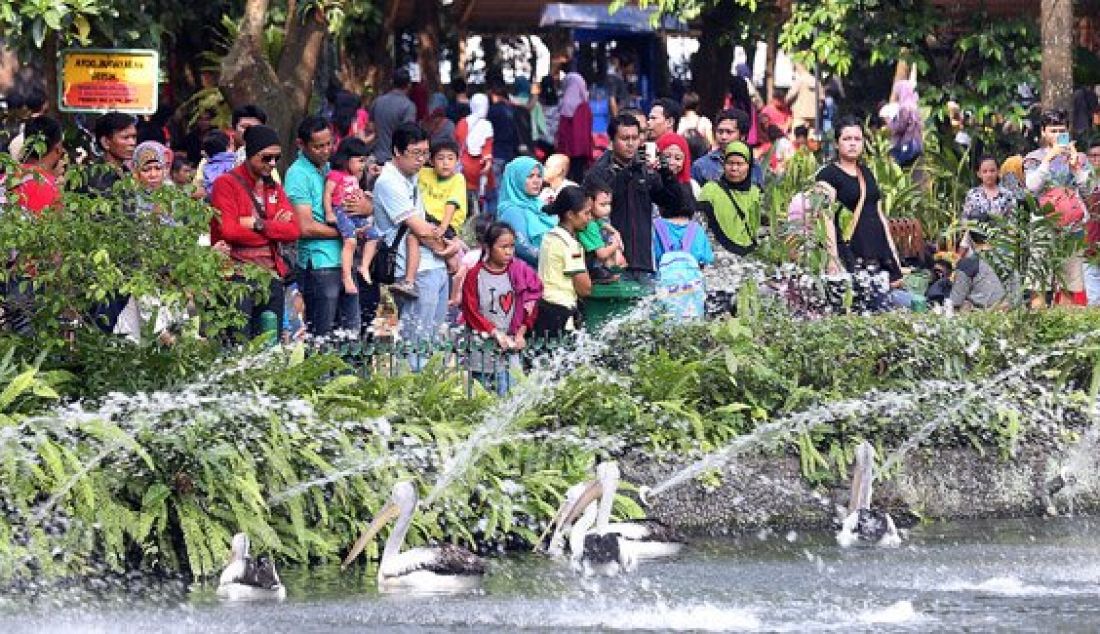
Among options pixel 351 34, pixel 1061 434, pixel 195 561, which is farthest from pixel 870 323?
pixel 351 34

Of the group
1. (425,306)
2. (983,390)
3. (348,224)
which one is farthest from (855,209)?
(348,224)

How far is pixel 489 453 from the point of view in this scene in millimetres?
12195

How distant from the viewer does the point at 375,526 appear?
11.4 m

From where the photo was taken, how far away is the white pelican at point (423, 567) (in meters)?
10.8

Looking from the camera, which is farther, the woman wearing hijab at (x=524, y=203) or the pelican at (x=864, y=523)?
the woman wearing hijab at (x=524, y=203)

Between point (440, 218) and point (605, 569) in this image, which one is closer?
point (605, 569)

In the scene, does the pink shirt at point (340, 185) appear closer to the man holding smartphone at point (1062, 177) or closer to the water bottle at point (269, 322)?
the water bottle at point (269, 322)

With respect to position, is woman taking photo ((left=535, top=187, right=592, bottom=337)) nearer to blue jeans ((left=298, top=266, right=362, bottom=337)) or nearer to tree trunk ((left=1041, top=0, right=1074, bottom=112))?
blue jeans ((left=298, top=266, right=362, bottom=337))

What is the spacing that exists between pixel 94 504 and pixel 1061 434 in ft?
17.5

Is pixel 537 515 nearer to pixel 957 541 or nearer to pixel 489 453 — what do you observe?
pixel 489 453

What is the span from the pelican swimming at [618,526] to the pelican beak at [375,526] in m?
0.81

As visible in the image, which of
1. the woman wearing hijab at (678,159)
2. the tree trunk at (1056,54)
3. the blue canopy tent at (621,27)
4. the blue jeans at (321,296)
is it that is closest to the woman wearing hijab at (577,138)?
the blue canopy tent at (621,27)

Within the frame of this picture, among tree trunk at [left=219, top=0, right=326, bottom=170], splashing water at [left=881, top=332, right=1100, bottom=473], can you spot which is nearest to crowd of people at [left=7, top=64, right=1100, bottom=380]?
tree trunk at [left=219, top=0, right=326, bottom=170]

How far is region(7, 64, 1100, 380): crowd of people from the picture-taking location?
13.9m
